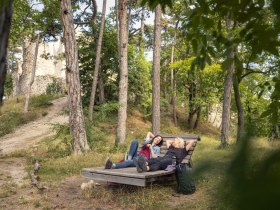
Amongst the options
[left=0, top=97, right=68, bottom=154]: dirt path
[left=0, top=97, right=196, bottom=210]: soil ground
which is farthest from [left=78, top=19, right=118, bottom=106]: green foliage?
[left=0, top=97, right=196, bottom=210]: soil ground

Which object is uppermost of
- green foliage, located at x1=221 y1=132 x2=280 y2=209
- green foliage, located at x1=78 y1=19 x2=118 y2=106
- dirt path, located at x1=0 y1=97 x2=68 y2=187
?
green foliage, located at x1=78 y1=19 x2=118 y2=106

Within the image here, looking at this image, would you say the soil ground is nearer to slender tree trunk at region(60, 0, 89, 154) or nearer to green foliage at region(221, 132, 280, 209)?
slender tree trunk at region(60, 0, 89, 154)

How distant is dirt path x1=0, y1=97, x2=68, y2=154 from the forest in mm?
642

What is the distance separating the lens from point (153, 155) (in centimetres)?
950

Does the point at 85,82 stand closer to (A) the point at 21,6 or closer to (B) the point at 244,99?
(A) the point at 21,6

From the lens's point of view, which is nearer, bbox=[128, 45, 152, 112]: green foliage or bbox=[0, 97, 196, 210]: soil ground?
bbox=[0, 97, 196, 210]: soil ground

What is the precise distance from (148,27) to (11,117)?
15.7 meters

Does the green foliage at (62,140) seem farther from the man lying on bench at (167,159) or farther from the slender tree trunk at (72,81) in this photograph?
the man lying on bench at (167,159)

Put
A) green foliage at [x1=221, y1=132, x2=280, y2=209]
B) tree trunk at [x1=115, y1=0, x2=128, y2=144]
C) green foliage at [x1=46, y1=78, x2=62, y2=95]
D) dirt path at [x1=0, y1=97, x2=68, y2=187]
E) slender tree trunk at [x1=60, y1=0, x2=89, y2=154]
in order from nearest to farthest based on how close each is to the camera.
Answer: green foliage at [x1=221, y1=132, x2=280, y2=209] → dirt path at [x1=0, y1=97, x2=68, y2=187] → slender tree trunk at [x1=60, y1=0, x2=89, y2=154] → tree trunk at [x1=115, y1=0, x2=128, y2=144] → green foliage at [x1=46, y1=78, x2=62, y2=95]

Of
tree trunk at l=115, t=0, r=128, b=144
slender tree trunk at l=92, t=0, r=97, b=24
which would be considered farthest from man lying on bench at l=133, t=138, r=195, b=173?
slender tree trunk at l=92, t=0, r=97, b=24

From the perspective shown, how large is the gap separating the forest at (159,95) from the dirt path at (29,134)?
0.64m

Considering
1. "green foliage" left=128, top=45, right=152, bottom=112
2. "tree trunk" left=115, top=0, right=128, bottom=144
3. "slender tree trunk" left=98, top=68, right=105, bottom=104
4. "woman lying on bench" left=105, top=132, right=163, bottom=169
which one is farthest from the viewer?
"green foliage" left=128, top=45, right=152, bottom=112

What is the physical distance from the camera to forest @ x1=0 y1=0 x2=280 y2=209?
69 cm

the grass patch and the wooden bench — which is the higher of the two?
the wooden bench
